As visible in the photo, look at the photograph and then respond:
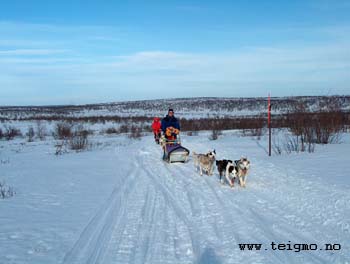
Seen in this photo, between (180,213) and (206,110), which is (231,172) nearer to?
(180,213)

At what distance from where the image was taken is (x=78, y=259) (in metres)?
4.61

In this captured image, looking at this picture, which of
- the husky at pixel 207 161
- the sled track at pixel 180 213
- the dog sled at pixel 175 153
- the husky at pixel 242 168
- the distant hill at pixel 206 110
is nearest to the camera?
the sled track at pixel 180 213

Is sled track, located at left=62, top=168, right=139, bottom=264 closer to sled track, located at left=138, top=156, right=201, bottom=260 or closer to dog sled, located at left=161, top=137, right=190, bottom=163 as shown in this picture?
sled track, located at left=138, top=156, right=201, bottom=260

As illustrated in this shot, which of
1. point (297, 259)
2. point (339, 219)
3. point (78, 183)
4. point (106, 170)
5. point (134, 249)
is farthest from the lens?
point (106, 170)

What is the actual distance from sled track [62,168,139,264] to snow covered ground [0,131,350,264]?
0.01 meters

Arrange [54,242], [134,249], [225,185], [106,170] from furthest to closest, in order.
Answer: [106,170] → [225,185] → [54,242] → [134,249]

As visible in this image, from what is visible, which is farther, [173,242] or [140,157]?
[140,157]

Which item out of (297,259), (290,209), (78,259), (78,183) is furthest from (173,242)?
(78,183)

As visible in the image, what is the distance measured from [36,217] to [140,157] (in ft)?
29.9

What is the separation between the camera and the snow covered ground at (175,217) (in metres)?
4.72

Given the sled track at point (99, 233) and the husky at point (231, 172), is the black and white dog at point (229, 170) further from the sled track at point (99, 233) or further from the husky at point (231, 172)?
the sled track at point (99, 233)

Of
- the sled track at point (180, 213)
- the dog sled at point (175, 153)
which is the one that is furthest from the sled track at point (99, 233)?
the dog sled at point (175, 153)

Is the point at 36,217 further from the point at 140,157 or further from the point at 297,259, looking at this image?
the point at 140,157

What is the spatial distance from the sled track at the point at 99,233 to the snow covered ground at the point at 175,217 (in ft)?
0.05
